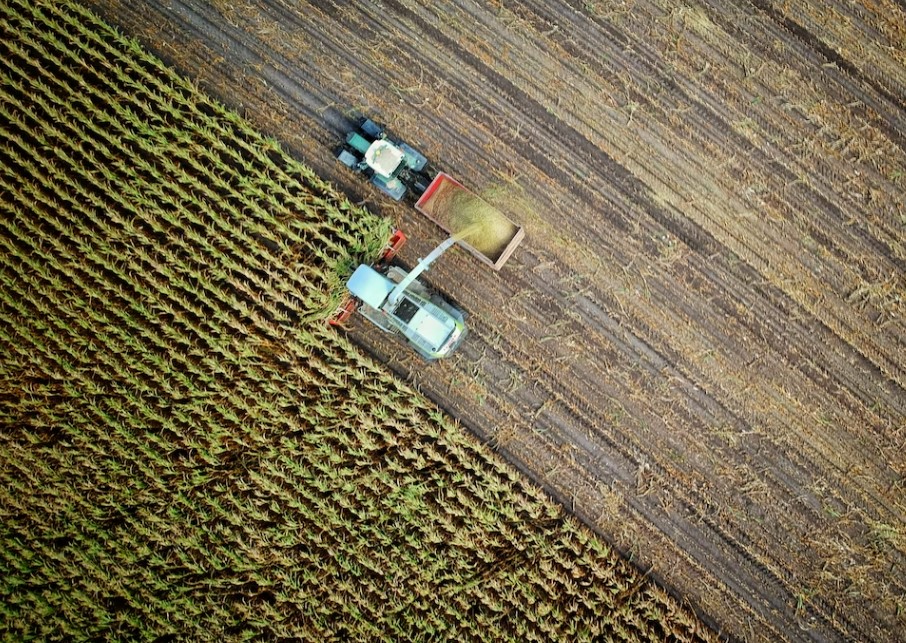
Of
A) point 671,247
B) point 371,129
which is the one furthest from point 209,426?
point 671,247

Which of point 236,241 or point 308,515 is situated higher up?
point 236,241

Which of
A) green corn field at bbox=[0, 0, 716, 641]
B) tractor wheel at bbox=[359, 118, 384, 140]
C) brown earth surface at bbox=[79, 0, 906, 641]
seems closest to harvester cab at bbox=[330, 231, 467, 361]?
brown earth surface at bbox=[79, 0, 906, 641]

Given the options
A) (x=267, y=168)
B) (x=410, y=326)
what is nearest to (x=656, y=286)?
(x=410, y=326)

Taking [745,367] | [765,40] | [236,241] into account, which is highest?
[765,40]

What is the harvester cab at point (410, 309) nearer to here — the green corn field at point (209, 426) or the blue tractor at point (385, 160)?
the green corn field at point (209, 426)

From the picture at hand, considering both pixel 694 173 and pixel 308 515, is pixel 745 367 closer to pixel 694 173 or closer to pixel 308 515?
pixel 694 173

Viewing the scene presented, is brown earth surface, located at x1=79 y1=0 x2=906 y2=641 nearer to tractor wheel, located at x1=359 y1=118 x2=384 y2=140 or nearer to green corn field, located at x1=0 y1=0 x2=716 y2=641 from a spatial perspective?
tractor wheel, located at x1=359 y1=118 x2=384 y2=140
